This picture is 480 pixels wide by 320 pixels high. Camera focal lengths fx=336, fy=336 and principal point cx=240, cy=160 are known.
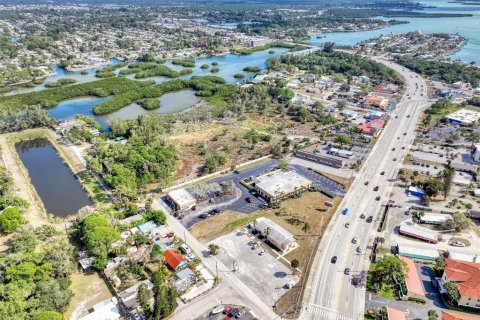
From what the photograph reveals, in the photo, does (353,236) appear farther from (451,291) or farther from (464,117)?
(464,117)

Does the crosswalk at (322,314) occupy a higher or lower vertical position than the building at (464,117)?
lower

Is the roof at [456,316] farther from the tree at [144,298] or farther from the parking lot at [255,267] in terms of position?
the tree at [144,298]

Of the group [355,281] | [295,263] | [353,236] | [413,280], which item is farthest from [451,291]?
→ [295,263]

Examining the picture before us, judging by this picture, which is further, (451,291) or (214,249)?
(214,249)

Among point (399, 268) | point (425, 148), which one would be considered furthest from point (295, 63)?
point (399, 268)

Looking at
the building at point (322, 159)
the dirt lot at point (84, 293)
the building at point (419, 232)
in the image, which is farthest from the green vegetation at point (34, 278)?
the building at point (322, 159)

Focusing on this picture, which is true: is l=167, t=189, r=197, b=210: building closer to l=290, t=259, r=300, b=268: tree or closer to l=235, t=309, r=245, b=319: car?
l=290, t=259, r=300, b=268: tree

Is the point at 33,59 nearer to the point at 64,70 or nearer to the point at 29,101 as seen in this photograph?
the point at 64,70
